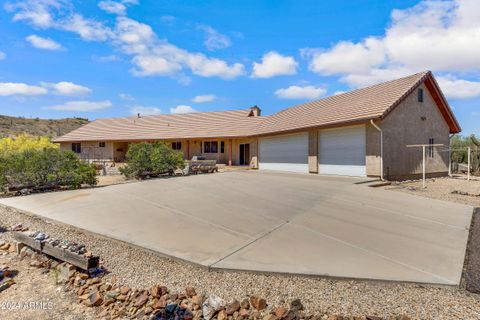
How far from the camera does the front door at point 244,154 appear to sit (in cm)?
2739

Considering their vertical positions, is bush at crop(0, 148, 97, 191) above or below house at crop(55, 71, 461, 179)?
below

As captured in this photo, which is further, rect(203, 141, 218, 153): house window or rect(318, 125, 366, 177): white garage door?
rect(203, 141, 218, 153): house window

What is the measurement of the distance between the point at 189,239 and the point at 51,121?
6687 centimetres

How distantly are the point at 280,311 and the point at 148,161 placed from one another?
14718mm

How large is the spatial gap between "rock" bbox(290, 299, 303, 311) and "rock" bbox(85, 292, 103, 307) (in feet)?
8.63

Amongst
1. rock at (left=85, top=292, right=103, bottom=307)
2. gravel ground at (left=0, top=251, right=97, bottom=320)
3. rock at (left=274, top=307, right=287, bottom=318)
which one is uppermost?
rock at (left=274, top=307, right=287, bottom=318)

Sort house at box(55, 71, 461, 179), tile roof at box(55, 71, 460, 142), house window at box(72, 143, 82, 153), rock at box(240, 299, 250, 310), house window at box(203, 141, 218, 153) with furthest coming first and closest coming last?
house window at box(72, 143, 82, 153), house window at box(203, 141, 218, 153), tile roof at box(55, 71, 460, 142), house at box(55, 71, 461, 179), rock at box(240, 299, 250, 310)

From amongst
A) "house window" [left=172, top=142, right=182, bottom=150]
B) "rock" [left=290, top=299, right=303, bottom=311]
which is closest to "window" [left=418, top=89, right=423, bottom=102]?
"rock" [left=290, top=299, right=303, bottom=311]

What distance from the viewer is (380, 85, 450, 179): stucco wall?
14.7 meters

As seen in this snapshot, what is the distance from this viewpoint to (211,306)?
12.4ft

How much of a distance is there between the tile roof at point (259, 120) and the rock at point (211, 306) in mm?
12226

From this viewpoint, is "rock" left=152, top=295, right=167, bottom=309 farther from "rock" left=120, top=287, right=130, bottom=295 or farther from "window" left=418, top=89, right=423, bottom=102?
"window" left=418, top=89, right=423, bottom=102

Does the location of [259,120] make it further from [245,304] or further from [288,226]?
[245,304]

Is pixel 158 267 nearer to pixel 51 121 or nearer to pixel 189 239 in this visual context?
pixel 189 239
